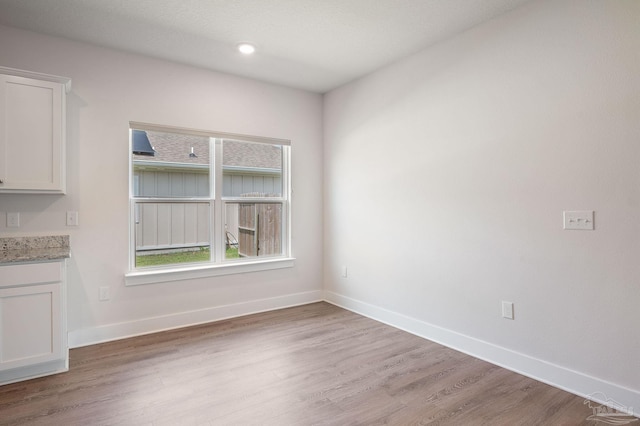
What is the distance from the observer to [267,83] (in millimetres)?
4090

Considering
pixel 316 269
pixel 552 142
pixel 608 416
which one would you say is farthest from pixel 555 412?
pixel 316 269

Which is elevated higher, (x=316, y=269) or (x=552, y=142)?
(x=552, y=142)

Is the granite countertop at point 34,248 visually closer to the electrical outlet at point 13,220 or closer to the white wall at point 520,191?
the electrical outlet at point 13,220

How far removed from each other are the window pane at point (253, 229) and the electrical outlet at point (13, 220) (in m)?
1.79

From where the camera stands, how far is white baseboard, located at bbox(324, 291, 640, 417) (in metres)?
2.10

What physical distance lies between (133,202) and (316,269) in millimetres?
2296

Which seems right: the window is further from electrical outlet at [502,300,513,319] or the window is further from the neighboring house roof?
electrical outlet at [502,300,513,319]

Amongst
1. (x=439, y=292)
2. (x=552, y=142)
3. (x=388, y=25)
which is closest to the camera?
(x=552, y=142)

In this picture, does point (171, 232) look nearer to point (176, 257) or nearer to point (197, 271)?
point (176, 257)

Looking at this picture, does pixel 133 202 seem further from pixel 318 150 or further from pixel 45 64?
pixel 318 150

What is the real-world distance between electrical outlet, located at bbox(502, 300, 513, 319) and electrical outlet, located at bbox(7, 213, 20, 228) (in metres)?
3.96

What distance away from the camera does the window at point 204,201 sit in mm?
3459

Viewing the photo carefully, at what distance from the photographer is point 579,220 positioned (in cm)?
227

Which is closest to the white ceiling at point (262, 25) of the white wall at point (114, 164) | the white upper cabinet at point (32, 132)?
the white wall at point (114, 164)
